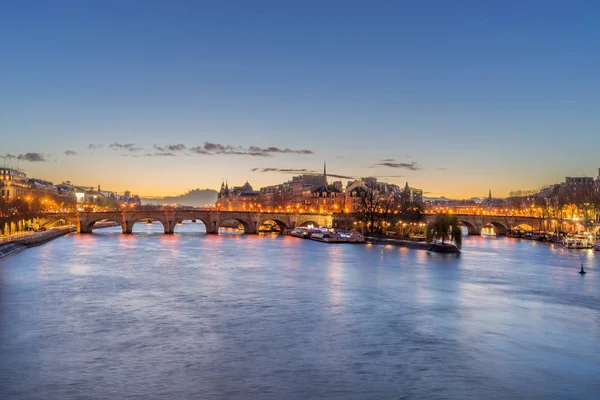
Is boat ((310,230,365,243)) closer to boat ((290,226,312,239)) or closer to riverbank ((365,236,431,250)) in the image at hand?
riverbank ((365,236,431,250))

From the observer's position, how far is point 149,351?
19016 mm

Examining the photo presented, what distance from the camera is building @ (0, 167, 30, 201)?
5143 inches

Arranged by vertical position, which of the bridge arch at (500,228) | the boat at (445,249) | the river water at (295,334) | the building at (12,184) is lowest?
the river water at (295,334)

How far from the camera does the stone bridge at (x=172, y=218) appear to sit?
9462cm

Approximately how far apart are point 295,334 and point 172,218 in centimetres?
8085

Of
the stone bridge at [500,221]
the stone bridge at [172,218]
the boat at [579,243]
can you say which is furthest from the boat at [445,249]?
the stone bridge at [172,218]

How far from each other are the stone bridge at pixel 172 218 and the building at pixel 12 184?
1488 inches

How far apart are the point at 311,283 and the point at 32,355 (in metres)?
19.7

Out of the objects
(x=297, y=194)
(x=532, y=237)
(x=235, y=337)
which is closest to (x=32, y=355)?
(x=235, y=337)

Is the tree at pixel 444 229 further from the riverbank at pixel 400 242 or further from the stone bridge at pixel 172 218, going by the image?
the stone bridge at pixel 172 218

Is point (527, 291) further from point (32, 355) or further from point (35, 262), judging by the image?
point (35, 262)

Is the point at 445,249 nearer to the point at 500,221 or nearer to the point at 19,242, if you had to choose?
the point at 19,242

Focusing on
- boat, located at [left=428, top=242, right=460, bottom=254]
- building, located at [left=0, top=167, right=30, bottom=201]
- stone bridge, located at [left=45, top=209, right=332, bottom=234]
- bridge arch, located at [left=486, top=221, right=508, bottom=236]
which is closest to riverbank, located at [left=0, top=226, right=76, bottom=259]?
stone bridge, located at [left=45, top=209, right=332, bottom=234]

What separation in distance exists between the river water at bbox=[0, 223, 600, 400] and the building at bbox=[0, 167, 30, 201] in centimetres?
9935
